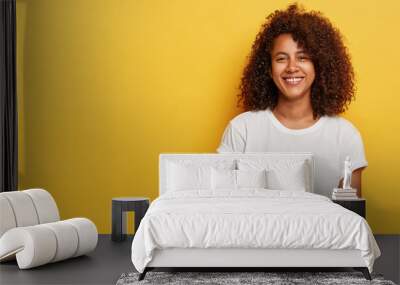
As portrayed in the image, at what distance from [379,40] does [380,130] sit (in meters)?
0.96

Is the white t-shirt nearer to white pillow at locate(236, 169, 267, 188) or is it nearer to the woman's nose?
the woman's nose

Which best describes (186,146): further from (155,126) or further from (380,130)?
(380,130)

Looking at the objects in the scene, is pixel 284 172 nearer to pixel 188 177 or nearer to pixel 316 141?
pixel 316 141

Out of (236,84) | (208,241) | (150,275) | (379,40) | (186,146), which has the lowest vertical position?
(150,275)

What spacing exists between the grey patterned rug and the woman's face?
2.48 meters

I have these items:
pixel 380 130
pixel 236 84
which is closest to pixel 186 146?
pixel 236 84

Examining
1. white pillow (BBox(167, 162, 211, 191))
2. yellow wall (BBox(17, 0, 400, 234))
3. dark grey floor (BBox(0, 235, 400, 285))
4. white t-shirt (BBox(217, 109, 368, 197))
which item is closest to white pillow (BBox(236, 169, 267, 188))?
white pillow (BBox(167, 162, 211, 191))

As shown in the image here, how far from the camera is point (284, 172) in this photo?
6461 mm

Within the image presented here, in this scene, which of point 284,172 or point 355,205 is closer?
point 355,205

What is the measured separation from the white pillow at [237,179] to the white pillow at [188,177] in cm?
9

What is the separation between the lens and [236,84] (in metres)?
7.24

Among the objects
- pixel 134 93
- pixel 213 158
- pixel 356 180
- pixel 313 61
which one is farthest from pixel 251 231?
pixel 134 93

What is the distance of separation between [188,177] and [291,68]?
1649 millimetres

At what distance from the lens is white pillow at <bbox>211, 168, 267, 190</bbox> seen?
20.6 ft
